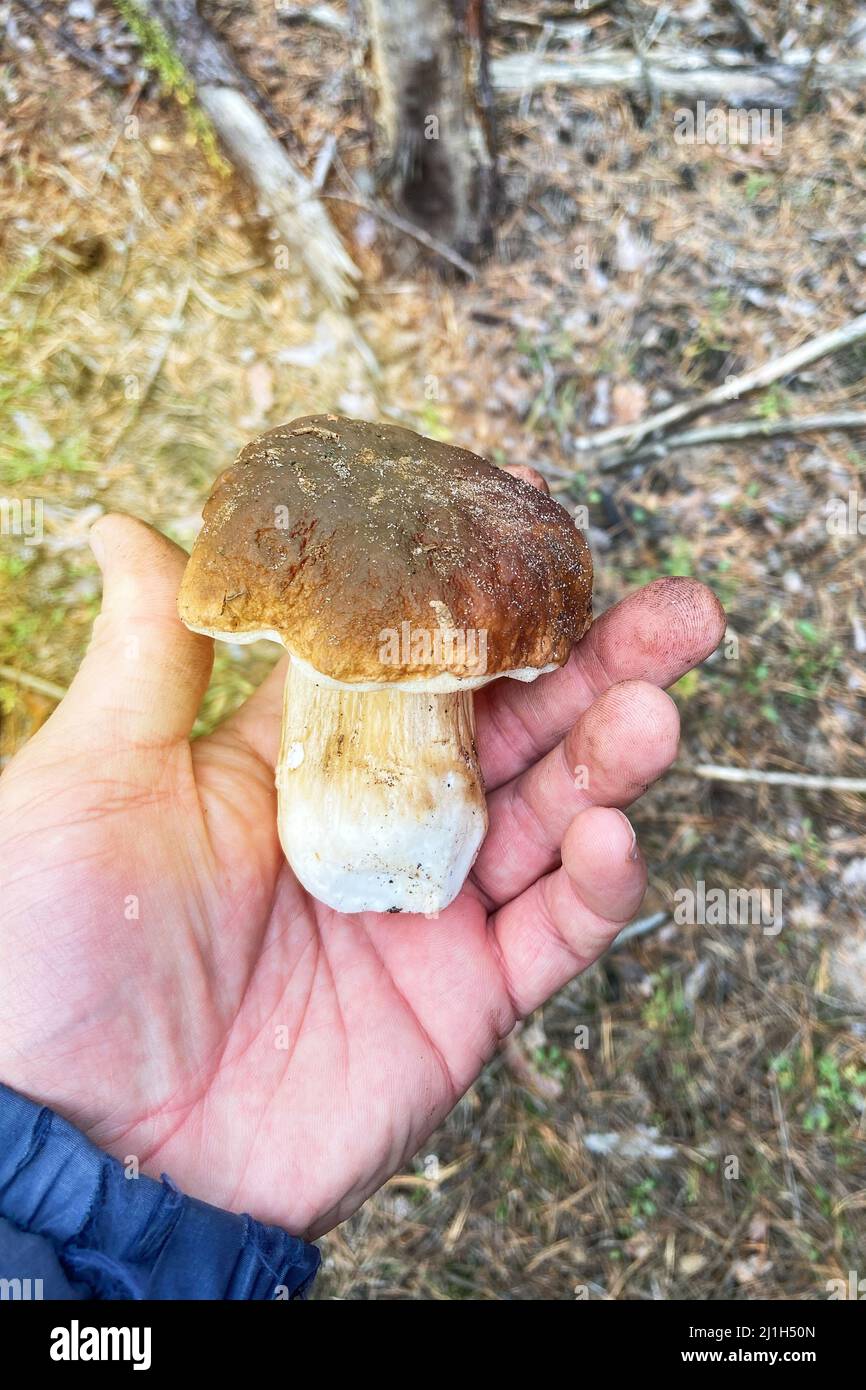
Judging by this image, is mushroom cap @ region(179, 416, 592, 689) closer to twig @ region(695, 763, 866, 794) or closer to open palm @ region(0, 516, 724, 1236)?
open palm @ region(0, 516, 724, 1236)

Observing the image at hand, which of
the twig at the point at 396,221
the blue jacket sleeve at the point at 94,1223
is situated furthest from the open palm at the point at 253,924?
the twig at the point at 396,221

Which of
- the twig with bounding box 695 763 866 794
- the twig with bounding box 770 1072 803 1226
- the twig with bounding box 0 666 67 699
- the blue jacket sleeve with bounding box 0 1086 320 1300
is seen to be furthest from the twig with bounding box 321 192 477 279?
the twig with bounding box 770 1072 803 1226

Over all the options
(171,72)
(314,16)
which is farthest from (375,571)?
(314,16)

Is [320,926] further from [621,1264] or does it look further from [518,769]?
[621,1264]

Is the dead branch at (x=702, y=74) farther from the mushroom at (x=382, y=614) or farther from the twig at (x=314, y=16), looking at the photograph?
the mushroom at (x=382, y=614)
